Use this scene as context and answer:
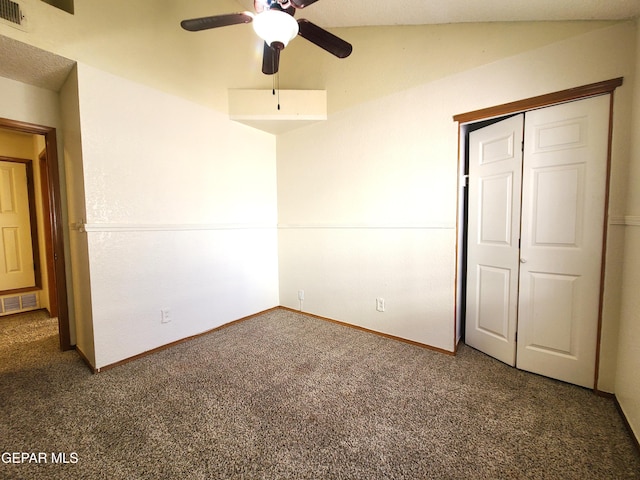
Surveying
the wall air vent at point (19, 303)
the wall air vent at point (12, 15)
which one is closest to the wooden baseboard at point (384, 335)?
the wall air vent at point (12, 15)

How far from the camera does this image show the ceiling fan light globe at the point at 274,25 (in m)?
1.32

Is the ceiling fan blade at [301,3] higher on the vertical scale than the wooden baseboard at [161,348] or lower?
higher

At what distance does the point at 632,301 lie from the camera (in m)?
1.53

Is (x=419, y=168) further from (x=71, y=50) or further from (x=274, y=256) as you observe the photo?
(x=71, y=50)

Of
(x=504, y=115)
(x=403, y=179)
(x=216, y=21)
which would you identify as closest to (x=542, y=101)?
(x=504, y=115)

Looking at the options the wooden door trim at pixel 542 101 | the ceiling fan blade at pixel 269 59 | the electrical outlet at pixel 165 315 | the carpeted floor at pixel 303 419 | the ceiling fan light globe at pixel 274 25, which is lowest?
the carpeted floor at pixel 303 419

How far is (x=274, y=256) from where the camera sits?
365 centimetres

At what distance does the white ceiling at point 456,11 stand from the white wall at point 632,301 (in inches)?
9.8

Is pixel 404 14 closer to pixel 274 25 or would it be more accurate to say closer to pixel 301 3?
pixel 301 3

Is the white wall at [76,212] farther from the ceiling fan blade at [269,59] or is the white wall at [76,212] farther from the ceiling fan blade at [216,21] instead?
the ceiling fan blade at [269,59]

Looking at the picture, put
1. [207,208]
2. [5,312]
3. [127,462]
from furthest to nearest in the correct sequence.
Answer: [5,312]
[207,208]
[127,462]

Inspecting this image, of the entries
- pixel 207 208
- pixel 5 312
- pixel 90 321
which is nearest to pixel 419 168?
pixel 207 208

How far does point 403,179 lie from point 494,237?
0.95m

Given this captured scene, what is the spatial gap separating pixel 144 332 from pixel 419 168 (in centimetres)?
298
